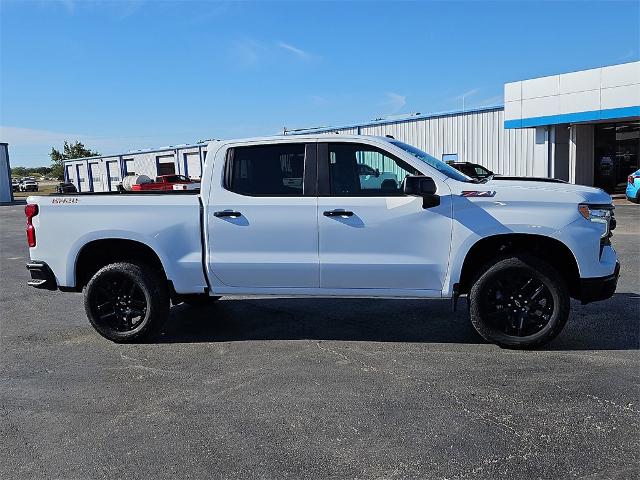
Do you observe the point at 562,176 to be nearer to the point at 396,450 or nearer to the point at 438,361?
the point at 438,361

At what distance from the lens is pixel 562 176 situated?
2634 cm

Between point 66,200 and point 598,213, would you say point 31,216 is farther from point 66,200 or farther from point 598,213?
point 598,213

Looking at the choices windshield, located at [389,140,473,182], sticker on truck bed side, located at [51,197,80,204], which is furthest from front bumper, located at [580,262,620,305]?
sticker on truck bed side, located at [51,197,80,204]

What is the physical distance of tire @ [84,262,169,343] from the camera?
5.56 m

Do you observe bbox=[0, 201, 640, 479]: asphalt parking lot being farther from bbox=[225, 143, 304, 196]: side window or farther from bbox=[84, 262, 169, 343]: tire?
bbox=[225, 143, 304, 196]: side window

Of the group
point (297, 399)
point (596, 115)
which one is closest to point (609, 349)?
point (297, 399)

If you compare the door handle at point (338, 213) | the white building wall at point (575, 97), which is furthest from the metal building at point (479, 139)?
the door handle at point (338, 213)

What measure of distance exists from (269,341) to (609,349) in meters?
3.14

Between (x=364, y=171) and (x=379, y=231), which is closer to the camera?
(x=379, y=231)

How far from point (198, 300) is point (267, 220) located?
7.00 ft

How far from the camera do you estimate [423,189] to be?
15.9 feet

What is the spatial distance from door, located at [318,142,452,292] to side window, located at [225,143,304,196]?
0.27 m

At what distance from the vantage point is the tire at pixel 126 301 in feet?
18.2

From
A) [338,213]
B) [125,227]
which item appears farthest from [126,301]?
[338,213]
